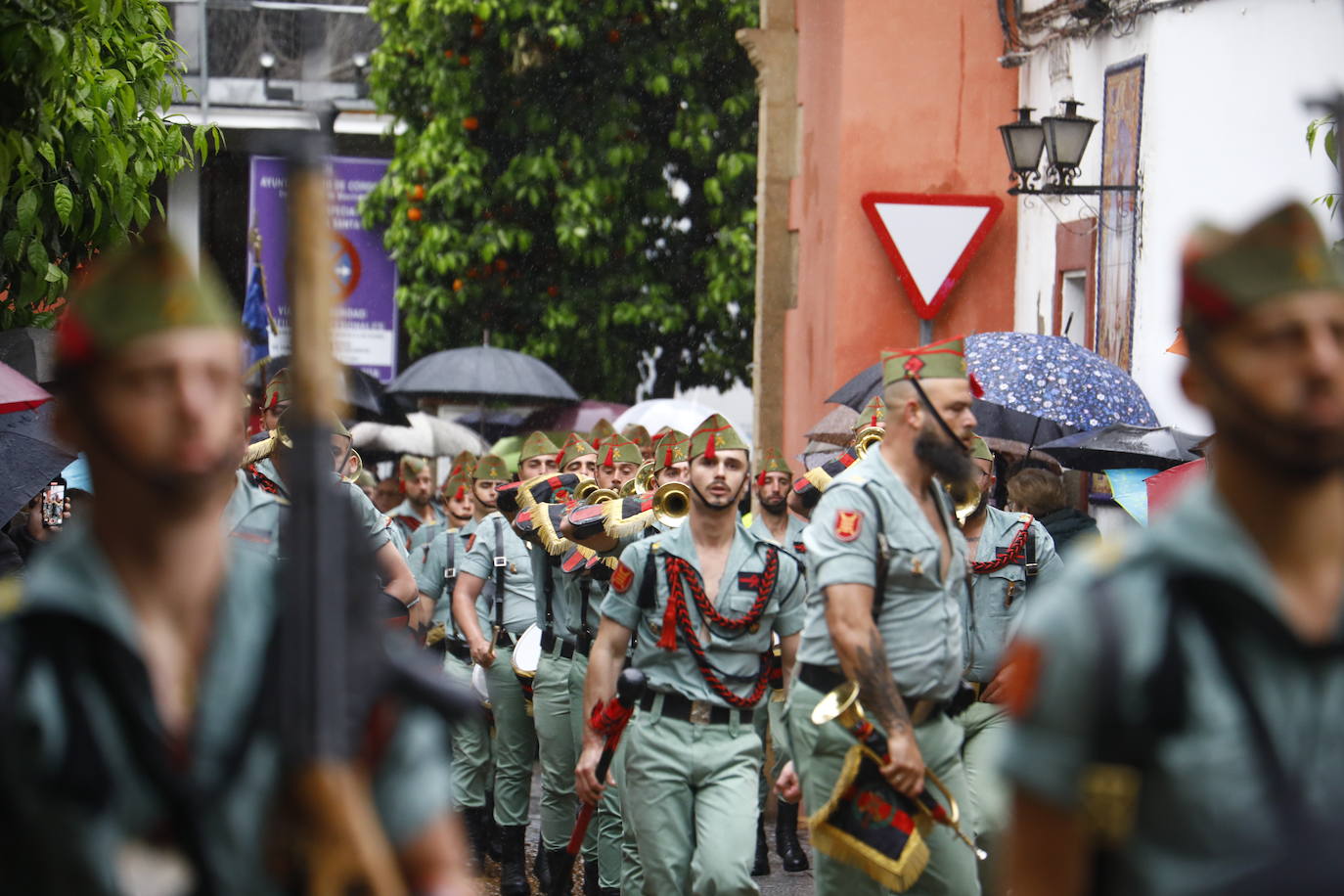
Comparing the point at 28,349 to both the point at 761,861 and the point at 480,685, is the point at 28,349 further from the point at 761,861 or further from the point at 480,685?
the point at 761,861

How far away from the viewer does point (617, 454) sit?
13094 mm

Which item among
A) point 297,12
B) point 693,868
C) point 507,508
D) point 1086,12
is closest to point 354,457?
point 507,508

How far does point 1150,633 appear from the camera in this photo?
2.80 metres

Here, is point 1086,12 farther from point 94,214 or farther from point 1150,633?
point 1150,633

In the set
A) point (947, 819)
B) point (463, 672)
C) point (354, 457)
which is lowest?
point (463, 672)

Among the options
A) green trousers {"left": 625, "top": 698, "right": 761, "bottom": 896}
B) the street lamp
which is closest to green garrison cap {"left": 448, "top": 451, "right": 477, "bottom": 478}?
the street lamp

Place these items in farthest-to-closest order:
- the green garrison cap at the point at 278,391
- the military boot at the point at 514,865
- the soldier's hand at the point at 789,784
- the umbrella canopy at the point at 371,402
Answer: the umbrella canopy at the point at 371,402 < the military boot at the point at 514,865 < the green garrison cap at the point at 278,391 < the soldier's hand at the point at 789,784

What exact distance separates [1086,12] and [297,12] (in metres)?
19.4

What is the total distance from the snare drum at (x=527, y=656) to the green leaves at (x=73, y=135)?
379 cm

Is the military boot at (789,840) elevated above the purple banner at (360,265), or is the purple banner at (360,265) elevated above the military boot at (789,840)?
the purple banner at (360,265)

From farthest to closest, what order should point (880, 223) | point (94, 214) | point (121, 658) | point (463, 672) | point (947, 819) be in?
point (880, 223)
point (463, 672)
point (94, 214)
point (947, 819)
point (121, 658)

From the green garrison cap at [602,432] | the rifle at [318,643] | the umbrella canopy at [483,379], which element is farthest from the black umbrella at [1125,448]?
the umbrella canopy at [483,379]

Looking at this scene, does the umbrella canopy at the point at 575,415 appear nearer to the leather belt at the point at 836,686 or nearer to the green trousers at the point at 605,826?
the green trousers at the point at 605,826

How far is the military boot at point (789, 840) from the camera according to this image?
11469 mm
